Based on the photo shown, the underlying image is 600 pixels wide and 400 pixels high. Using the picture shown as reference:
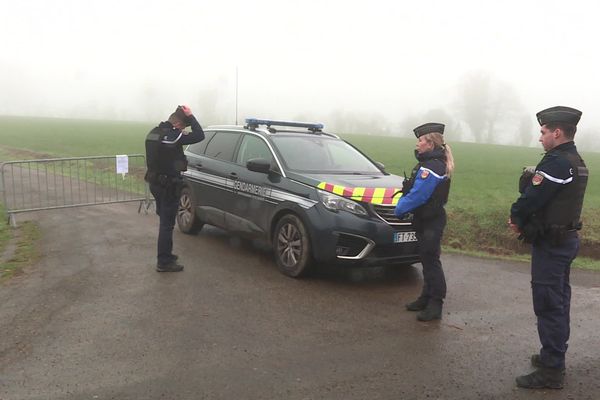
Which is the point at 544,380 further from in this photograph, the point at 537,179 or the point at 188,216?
the point at 188,216

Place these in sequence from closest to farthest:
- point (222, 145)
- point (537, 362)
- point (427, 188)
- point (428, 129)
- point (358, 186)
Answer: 1. point (537, 362)
2. point (427, 188)
3. point (428, 129)
4. point (358, 186)
5. point (222, 145)

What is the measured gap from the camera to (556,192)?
3.72 metres

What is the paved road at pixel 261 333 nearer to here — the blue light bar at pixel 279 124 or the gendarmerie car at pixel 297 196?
the gendarmerie car at pixel 297 196

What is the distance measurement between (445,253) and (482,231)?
179 cm

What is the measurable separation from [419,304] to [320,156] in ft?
8.46

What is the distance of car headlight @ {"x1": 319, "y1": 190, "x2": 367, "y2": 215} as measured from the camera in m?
5.90

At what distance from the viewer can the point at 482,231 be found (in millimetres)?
9578

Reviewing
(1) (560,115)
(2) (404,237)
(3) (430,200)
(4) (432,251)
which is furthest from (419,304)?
(1) (560,115)

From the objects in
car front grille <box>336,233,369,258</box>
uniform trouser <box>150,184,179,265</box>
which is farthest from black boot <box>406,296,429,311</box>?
uniform trouser <box>150,184,179,265</box>

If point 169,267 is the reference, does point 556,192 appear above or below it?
above

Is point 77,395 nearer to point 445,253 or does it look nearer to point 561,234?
point 561,234

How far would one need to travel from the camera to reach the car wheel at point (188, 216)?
8336mm

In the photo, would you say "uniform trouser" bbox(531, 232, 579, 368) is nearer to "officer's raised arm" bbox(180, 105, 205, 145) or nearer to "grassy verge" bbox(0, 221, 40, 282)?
"officer's raised arm" bbox(180, 105, 205, 145)

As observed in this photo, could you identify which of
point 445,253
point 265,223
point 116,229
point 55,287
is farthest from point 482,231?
point 55,287
